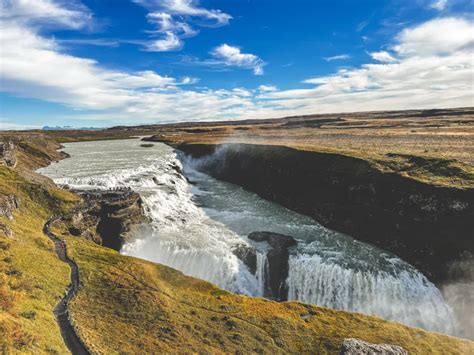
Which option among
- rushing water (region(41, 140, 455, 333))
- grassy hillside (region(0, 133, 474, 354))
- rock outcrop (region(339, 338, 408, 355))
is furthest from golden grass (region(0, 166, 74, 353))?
rock outcrop (region(339, 338, 408, 355))

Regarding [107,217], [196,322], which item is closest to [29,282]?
[196,322]

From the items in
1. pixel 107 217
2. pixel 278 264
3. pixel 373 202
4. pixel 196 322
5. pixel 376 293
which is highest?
pixel 107 217

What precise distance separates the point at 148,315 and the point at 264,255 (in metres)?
21.3

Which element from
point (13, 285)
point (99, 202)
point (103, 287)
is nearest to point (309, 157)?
point (99, 202)

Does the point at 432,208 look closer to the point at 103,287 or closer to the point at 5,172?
the point at 103,287

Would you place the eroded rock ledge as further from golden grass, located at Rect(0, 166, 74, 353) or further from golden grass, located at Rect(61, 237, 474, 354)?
golden grass, located at Rect(0, 166, 74, 353)

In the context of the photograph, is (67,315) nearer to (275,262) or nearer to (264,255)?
(264,255)

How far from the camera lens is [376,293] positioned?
3678cm

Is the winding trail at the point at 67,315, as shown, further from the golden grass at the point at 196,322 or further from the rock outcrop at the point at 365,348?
the rock outcrop at the point at 365,348

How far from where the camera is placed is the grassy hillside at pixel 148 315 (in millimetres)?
19578

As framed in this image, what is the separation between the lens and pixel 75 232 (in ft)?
128

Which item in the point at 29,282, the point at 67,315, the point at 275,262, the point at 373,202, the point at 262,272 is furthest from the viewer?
the point at 373,202

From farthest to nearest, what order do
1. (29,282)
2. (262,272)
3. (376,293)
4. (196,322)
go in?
(262,272), (376,293), (196,322), (29,282)

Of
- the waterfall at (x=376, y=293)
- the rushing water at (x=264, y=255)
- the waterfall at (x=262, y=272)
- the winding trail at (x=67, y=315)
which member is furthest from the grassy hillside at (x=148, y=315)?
the waterfall at (x=262, y=272)
